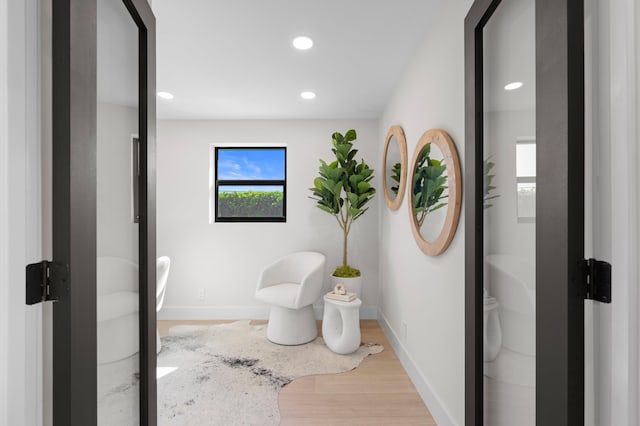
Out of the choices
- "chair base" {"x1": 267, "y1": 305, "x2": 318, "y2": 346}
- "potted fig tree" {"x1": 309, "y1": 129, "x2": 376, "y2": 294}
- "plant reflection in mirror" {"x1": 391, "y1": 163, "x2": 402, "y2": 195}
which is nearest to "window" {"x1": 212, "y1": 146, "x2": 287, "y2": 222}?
"potted fig tree" {"x1": 309, "y1": 129, "x2": 376, "y2": 294}

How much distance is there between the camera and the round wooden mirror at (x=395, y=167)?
9.14 feet

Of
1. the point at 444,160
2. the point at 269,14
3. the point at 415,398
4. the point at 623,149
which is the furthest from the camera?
the point at 415,398

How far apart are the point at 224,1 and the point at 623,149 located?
78.3 inches

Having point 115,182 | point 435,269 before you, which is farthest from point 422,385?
point 115,182

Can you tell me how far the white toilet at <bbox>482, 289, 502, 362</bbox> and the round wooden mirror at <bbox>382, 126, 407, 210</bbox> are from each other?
1534 millimetres

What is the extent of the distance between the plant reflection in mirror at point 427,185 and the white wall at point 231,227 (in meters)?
1.81

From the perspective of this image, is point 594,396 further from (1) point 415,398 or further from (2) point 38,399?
(1) point 415,398

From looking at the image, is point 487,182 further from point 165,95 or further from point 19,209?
point 165,95

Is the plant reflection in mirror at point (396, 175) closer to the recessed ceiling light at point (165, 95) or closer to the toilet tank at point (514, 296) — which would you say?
the toilet tank at point (514, 296)

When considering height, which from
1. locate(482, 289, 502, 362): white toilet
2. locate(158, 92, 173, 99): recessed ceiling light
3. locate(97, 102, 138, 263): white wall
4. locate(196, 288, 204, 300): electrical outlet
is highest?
locate(158, 92, 173, 99): recessed ceiling light

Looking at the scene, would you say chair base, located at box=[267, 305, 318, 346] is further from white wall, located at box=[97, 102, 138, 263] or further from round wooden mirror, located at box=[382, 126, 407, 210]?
white wall, located at box=[97, 102, 138, 263]

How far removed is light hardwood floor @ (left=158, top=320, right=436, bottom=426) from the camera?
2.11m

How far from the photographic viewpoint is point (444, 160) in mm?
1896

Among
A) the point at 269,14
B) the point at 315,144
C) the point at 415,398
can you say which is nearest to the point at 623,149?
the point at 269,14
